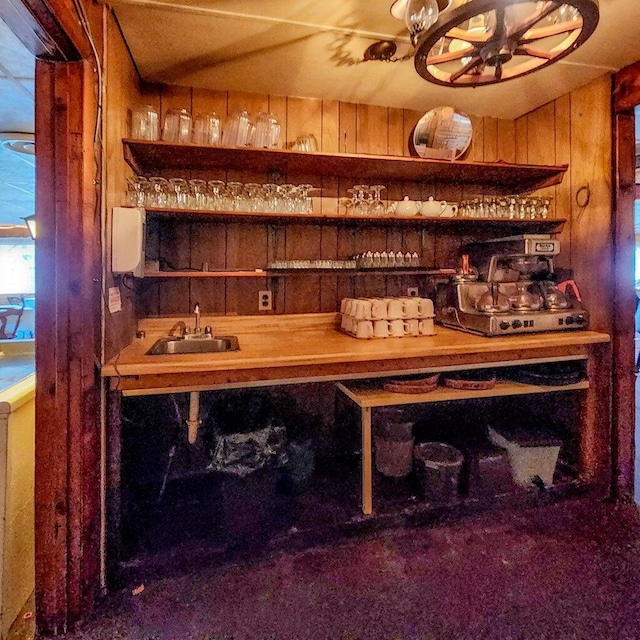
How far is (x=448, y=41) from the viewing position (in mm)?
1324

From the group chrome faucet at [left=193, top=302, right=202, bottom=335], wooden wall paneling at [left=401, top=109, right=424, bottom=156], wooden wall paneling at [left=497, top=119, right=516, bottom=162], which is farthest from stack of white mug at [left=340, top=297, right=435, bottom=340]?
wooden wall paneling at [left=497, top=119, right=516, bottom=162]

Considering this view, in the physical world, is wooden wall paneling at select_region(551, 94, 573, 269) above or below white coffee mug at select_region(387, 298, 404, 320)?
above

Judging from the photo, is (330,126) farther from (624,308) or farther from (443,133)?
(624,308)

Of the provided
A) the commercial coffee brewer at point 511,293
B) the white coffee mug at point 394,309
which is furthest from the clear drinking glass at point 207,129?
the commercial coffee brewer at point 511,293

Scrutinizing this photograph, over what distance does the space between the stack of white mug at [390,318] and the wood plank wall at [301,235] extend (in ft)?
1.14

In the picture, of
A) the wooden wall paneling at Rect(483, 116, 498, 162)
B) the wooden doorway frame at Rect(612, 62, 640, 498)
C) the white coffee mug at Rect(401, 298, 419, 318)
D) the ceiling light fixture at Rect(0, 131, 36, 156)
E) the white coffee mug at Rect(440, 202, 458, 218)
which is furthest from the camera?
the ceiling light fixture at Rect(0, 131, 36, 156)

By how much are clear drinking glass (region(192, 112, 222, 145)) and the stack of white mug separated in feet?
3.52

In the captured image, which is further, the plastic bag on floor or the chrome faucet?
the chrome faucet

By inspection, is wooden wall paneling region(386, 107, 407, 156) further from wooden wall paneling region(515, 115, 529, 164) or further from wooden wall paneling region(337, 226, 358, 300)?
wooden wall paneling region(515, 115, 529, 164)

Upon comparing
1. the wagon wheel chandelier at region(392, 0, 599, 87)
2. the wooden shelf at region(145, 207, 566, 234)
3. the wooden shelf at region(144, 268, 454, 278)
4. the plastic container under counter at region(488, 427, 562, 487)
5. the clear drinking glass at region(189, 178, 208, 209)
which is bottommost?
the plastic container under counter at region(488, 427, 562, 487)

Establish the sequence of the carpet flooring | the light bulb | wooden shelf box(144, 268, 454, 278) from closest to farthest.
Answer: the light bulb
the carpet flooring
wooden shelf box(144, 268, 454, 278)

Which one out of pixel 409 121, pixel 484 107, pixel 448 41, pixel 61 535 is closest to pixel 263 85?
pixel 409 121

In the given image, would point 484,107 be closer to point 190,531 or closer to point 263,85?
point 263,85

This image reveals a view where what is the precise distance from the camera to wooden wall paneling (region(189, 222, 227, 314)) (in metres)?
2.12
